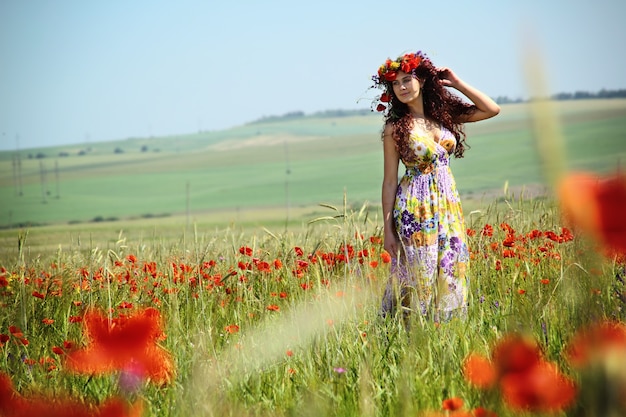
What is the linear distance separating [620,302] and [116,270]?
3.39 metres

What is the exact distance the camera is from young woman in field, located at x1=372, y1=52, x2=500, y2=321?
158 inches

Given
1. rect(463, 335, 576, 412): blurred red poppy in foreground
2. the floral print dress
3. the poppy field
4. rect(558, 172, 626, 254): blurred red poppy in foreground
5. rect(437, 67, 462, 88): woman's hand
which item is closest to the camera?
rect(558, 172, 626, 254): blurred red poppy in foreground

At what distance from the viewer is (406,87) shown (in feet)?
13.4

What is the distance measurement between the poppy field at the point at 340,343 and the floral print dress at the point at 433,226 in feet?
0.79

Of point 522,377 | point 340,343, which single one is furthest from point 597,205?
point 340,343

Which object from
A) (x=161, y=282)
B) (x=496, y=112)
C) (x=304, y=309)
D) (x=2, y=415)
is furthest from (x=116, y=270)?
(x=2, y=415)

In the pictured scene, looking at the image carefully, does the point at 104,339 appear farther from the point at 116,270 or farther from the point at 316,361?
→ the point at 116,270

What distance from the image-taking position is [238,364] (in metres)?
2.76

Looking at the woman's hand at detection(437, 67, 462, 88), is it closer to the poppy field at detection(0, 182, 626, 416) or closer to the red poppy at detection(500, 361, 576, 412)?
the poppy field at detection(0, 182, 626, 416)

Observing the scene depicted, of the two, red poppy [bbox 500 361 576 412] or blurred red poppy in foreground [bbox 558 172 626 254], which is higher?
blurred red poppy in foreground [bbox 558 172 626 254]

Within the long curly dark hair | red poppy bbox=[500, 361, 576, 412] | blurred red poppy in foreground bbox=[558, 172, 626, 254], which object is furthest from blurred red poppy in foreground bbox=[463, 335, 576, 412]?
the long curly dark hair

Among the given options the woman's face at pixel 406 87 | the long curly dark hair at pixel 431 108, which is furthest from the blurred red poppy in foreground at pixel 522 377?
the woman's face at pixel 406 87

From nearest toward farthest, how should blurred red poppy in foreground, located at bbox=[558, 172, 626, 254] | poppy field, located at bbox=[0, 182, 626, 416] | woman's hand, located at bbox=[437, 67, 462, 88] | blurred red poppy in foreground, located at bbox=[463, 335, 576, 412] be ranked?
blurred red poppy in foreground, located at bbox=[558, 172, 626, 254] → poppy field, located at bbox=[0, 182, 626, 416] → blurred red poppy in foreground, located at bbox=[463, 335, 576, 412] → woman's hand, located at bbox=[437, 67, 462, 88]

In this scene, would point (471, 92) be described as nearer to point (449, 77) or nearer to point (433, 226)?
point (449, 77)
